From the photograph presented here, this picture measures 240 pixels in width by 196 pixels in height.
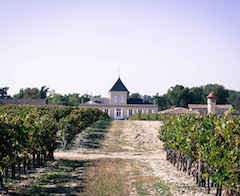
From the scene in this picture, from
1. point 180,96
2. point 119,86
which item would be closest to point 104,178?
point 119,86

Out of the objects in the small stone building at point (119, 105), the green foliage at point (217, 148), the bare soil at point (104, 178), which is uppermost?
the small stone building at point (119, 105)

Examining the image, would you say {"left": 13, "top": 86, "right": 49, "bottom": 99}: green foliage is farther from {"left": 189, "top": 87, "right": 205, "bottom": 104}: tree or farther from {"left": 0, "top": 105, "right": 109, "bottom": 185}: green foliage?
{"left": 0, "top": 105, "right": 109, "bottom": 185}: green foliage

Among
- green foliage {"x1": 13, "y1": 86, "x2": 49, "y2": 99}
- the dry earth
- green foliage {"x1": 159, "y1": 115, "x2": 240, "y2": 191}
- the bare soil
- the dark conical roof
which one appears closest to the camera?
green foliage {"x1": 159, "y1": 115, "x2": 240, "y2": 191}

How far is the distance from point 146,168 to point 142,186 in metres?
2.75

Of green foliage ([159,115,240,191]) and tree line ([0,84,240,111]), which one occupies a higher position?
tree line ([0,84,240,111])

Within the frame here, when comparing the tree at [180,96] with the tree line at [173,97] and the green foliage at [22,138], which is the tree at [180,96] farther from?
the green foliage at [22,138]

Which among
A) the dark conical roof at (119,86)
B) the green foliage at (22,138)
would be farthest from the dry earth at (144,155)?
the dark conical roof at (119,86)

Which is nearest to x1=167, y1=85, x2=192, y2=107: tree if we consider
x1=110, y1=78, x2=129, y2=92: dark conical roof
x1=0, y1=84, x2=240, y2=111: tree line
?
x1=0, y1=84, x2=240, y2=111: tree line

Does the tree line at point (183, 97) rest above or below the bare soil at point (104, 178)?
above

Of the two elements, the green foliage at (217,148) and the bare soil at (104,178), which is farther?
A: the bare soil at (104,178)

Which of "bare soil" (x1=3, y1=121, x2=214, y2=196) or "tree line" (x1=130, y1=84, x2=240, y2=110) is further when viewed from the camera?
"tree line" (x1=130, y1=84, x2=240, y2=110)

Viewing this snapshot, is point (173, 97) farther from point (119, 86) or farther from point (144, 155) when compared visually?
point (144, 155)

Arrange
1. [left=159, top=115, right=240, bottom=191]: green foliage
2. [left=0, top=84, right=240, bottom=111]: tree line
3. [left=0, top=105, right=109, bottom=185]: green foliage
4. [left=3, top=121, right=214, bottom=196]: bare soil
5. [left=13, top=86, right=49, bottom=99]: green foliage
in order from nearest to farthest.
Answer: [left=159, top=115, right=240, bottom=191]: green foliage, [left=0, top=105, right=109, bottom=185]: green foliage, [left=3, top=121, right=214, bottom=196]: bare soil, [left=0, top=84, right=240, bottom=111]: tree line, [left=13, top=86, right=49, bottom=99]: green foliage

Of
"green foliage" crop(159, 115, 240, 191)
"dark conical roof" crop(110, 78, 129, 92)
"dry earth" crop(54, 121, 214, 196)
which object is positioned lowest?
"dry earth" crop(54, 121, 214, 196)
